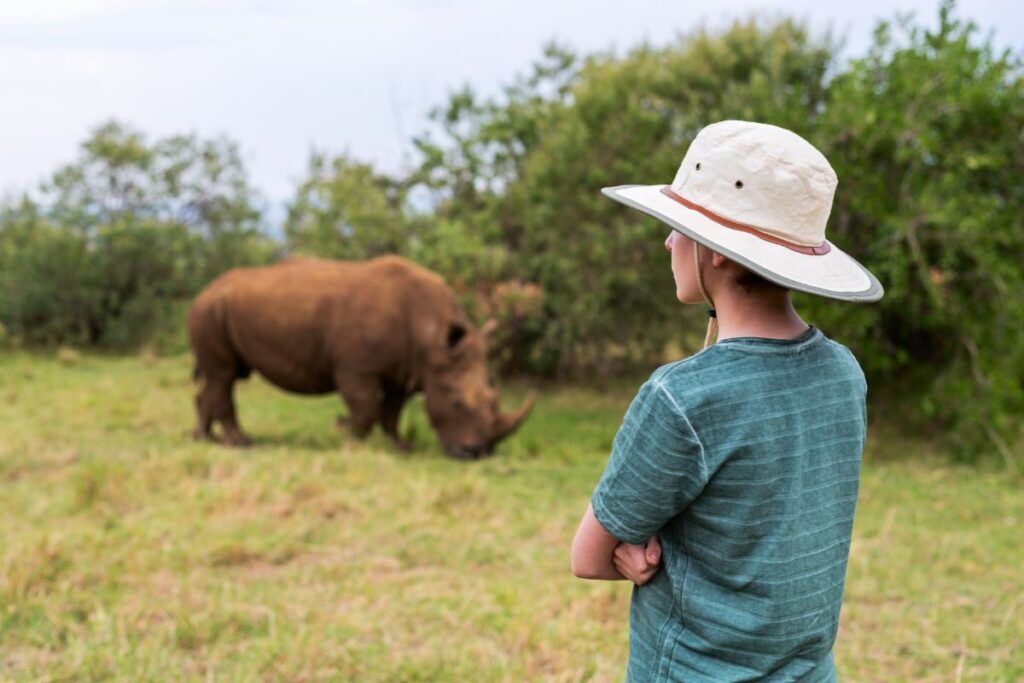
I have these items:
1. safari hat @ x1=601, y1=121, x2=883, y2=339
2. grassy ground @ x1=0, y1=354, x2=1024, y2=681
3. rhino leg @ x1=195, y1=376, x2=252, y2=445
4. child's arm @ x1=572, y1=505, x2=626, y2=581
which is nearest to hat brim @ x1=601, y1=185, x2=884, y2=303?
safari hat @ x1=601, y1=121, x2=883, y2=339

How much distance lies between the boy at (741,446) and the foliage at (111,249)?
1525cm

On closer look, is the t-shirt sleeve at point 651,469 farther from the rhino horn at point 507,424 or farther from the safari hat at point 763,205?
the rhino horn at point 507,424

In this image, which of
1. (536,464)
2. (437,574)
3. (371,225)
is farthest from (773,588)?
(371,225)

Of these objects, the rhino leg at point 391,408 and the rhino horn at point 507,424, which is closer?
the rhino horn at point 507,424

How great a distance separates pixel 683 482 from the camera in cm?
172

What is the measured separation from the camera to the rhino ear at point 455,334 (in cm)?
872

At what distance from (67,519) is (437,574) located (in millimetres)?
2319

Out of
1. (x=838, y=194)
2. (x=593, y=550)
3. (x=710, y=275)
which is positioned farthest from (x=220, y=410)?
(x=710, y=275)

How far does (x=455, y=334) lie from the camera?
8828 millimetres

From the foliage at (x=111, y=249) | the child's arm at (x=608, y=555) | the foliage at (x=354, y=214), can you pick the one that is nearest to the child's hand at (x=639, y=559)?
the child's arm at (x=608, y=555)

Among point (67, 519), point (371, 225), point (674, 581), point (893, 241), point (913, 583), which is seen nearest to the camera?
point (674, 581)

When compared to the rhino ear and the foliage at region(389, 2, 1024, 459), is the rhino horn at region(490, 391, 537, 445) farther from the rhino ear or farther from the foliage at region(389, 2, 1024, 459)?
the foliage at region(389, 2, 1024, 459)

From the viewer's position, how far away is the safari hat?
1.75 m

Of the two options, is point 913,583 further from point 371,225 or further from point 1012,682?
point 371,225
